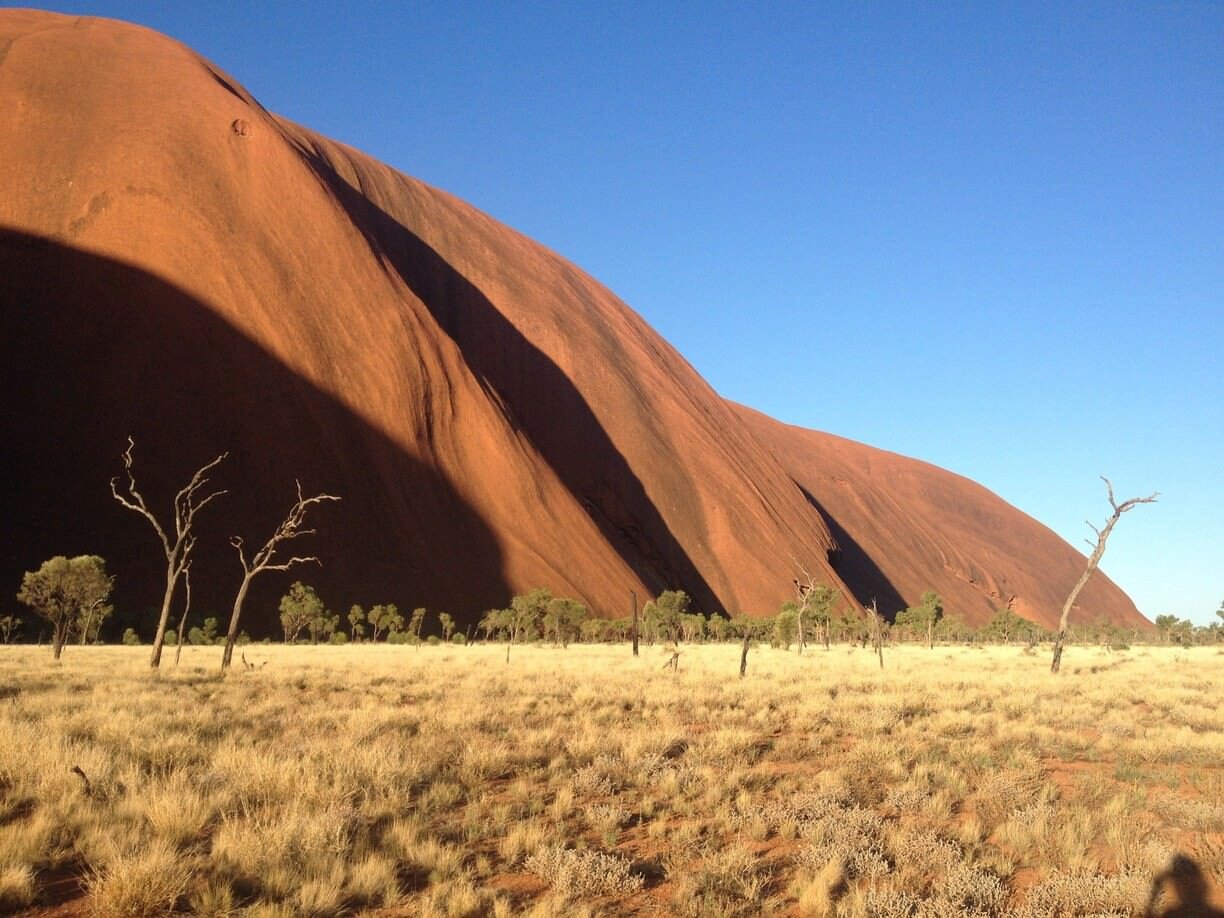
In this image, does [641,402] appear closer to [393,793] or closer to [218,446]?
[218,446]

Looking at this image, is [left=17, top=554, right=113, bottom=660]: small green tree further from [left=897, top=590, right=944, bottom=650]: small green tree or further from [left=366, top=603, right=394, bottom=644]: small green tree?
[left=897, top=590, right=944, bottom=650]: small green tree

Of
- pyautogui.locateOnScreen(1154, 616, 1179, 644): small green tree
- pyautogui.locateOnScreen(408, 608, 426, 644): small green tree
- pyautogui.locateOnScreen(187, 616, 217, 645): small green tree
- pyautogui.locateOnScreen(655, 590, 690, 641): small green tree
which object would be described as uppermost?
pyautogui.locateOnScreen(1154, 616, 1179, 644): small green tree

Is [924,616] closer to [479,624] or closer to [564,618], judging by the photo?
[564,618]

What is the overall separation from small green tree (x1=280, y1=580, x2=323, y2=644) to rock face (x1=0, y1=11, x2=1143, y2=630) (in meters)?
2.42

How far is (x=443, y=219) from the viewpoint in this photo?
88.5 m

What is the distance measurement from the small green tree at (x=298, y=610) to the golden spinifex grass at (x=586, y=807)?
2659cm

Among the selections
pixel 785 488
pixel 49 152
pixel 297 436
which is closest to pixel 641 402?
pixel 785 488

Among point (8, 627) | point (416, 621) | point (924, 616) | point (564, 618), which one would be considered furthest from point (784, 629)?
point (8, 627)

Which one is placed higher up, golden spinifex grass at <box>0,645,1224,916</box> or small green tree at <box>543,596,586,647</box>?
golden spinifex grass at <box>0,645,1224,916</box>

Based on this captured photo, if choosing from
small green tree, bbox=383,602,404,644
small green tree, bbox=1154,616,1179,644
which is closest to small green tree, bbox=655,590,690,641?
small green tree, bbox=383,602,404,644

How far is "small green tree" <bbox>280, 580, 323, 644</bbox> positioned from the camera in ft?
130

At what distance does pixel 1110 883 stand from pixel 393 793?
5.61 metres

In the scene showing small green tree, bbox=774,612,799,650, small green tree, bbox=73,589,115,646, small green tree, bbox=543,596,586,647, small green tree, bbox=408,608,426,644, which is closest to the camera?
small green tree, bbox=73,589,115,646

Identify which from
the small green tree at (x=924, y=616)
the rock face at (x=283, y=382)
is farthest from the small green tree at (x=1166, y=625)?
the rock face at (x=283, y=382)
